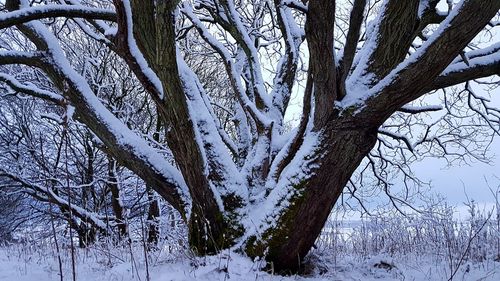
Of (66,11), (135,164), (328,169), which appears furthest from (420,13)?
(66,11)

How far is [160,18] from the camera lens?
9.64 ft

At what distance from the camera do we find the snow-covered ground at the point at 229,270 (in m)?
2.97

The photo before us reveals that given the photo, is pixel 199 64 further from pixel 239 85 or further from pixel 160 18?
pixel 160 18

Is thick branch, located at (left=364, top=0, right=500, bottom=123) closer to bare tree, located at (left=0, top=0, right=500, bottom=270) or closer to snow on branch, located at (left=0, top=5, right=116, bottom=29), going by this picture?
bare tree, located at (left=0, top=0, right=500, bottom=270)

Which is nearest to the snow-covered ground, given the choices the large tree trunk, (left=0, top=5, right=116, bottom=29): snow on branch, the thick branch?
the large tree trunk

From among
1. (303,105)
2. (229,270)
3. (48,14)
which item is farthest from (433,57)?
(48,14)

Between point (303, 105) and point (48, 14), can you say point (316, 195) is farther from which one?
point (48, 14)

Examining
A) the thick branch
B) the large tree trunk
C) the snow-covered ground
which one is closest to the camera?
the thick branch

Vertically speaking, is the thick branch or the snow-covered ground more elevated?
the thick branch

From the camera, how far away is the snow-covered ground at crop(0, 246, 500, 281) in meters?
2.97

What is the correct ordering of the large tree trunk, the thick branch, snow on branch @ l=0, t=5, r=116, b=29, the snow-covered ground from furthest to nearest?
snow on branch @ l=0, t=5, r=116, b=29
the large tree trunk
the snow-covered ground
the thick branch

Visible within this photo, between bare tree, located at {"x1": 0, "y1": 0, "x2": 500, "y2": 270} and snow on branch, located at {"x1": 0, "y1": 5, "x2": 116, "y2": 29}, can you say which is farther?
snow on branch, located at {"x1": 0, "y1": 5, "x2": 116, "y2": 29}

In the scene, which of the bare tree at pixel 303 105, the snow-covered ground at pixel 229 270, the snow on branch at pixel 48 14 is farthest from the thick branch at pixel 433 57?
the snow on branch at pixel 48 14

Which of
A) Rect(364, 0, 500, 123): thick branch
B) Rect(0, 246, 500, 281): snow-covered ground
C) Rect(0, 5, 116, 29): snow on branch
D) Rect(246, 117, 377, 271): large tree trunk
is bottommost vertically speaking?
Rect(0, 246, 500, 281): snow-covered ground
